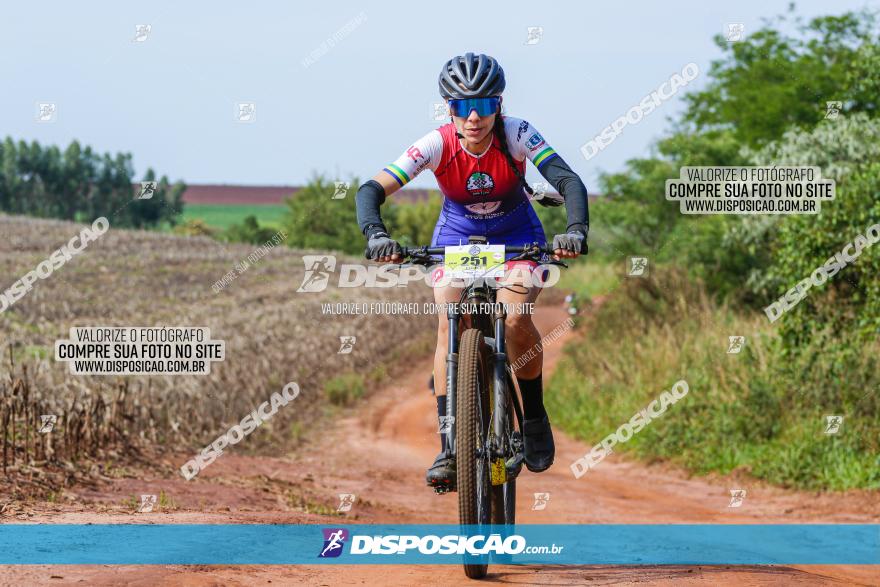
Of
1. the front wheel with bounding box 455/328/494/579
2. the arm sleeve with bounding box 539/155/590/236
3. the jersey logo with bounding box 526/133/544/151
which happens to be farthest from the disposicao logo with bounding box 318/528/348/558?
the jersey logo with bounding box 526/133/544/151

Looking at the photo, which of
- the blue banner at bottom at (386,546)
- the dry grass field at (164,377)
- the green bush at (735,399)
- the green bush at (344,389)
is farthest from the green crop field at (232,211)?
the blue banner at bottom at (386,546)

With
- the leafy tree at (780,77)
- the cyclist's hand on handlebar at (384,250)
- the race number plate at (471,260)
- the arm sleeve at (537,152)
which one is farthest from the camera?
the leafy tree at (780,77)

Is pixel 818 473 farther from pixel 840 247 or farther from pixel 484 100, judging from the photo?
pixel 484 100

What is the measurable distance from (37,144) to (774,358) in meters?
110

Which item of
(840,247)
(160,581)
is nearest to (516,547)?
(160,581)

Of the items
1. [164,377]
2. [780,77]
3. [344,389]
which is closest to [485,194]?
[164,377]

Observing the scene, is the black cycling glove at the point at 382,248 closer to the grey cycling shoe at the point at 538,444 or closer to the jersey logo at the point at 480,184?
the jersey logo at the point at 480,184

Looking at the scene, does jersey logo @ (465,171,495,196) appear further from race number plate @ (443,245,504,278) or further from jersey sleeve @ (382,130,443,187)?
race number plate @ (443,245,504,278)

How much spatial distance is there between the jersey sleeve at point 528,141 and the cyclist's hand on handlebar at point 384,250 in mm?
1193

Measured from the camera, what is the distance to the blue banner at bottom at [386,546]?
6.57 meters

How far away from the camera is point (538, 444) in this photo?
22.7 ft

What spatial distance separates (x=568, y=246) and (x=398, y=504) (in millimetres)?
6325

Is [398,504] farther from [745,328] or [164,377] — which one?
[745,328]

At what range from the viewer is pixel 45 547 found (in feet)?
21.9
